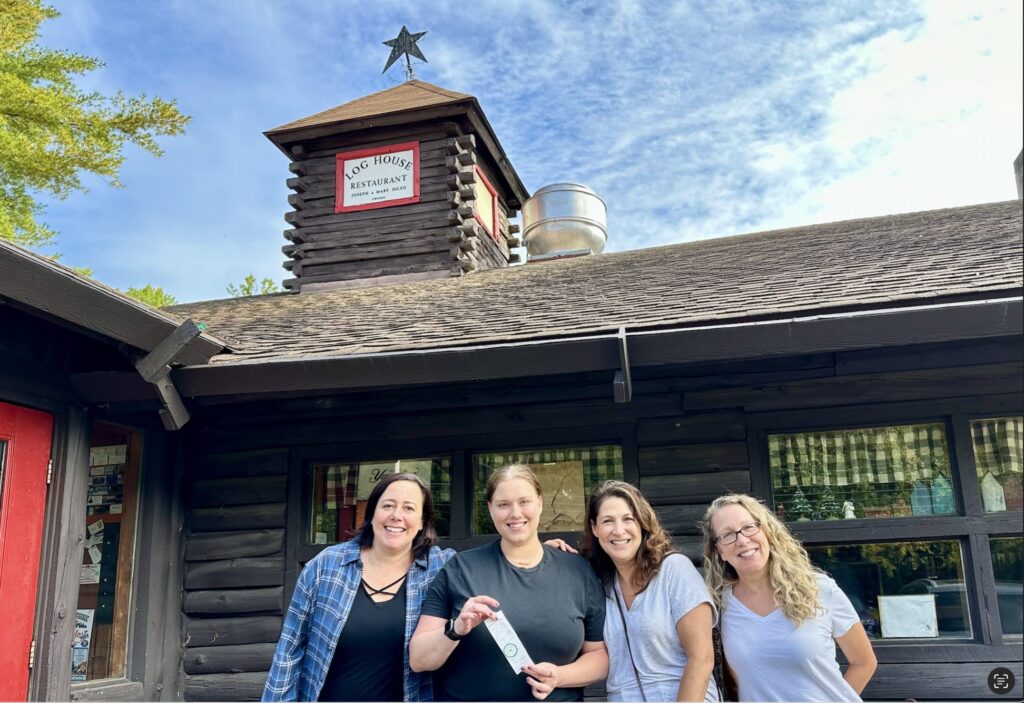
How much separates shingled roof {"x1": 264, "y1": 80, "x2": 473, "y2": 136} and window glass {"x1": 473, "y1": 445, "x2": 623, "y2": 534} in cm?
516

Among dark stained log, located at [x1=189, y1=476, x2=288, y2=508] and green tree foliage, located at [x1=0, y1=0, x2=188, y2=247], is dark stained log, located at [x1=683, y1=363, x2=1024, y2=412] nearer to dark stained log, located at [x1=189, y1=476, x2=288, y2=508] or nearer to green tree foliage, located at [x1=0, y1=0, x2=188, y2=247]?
dark stained log, located at [x1=189, y1=476, x2=288, y2=508]

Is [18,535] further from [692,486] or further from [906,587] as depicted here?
[906,587]

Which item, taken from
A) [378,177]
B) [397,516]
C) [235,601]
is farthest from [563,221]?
[397,516]

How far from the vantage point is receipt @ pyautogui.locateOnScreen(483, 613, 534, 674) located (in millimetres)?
2648

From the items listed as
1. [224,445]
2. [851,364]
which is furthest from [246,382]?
[851,364]

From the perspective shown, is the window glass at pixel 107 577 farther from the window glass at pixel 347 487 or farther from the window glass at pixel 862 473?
the window glass at pixel 862 473

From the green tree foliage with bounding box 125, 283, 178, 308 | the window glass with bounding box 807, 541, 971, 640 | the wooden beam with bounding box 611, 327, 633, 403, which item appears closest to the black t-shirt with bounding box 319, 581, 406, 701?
the wooden beam with bounding box 611, 327, 633, 403

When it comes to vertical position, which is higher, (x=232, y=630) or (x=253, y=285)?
(x=253, y=285)

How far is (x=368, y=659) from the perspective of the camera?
2980mm

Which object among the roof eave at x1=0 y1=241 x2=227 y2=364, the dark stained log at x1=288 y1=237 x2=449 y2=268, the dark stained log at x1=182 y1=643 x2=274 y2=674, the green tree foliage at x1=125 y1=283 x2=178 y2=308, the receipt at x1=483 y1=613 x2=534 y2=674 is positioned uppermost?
the green tree foliage at x1=125 y1=283 x2=178 y2=308

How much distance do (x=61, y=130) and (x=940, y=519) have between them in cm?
1580

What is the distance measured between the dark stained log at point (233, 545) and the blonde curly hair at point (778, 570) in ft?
10.4

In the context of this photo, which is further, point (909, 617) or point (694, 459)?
point (694, 459)

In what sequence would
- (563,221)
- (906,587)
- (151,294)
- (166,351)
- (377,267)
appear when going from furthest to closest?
1. (151,294)
2. (563,221)
3. (377,267)
4. (166,351)
5. (906,587)
